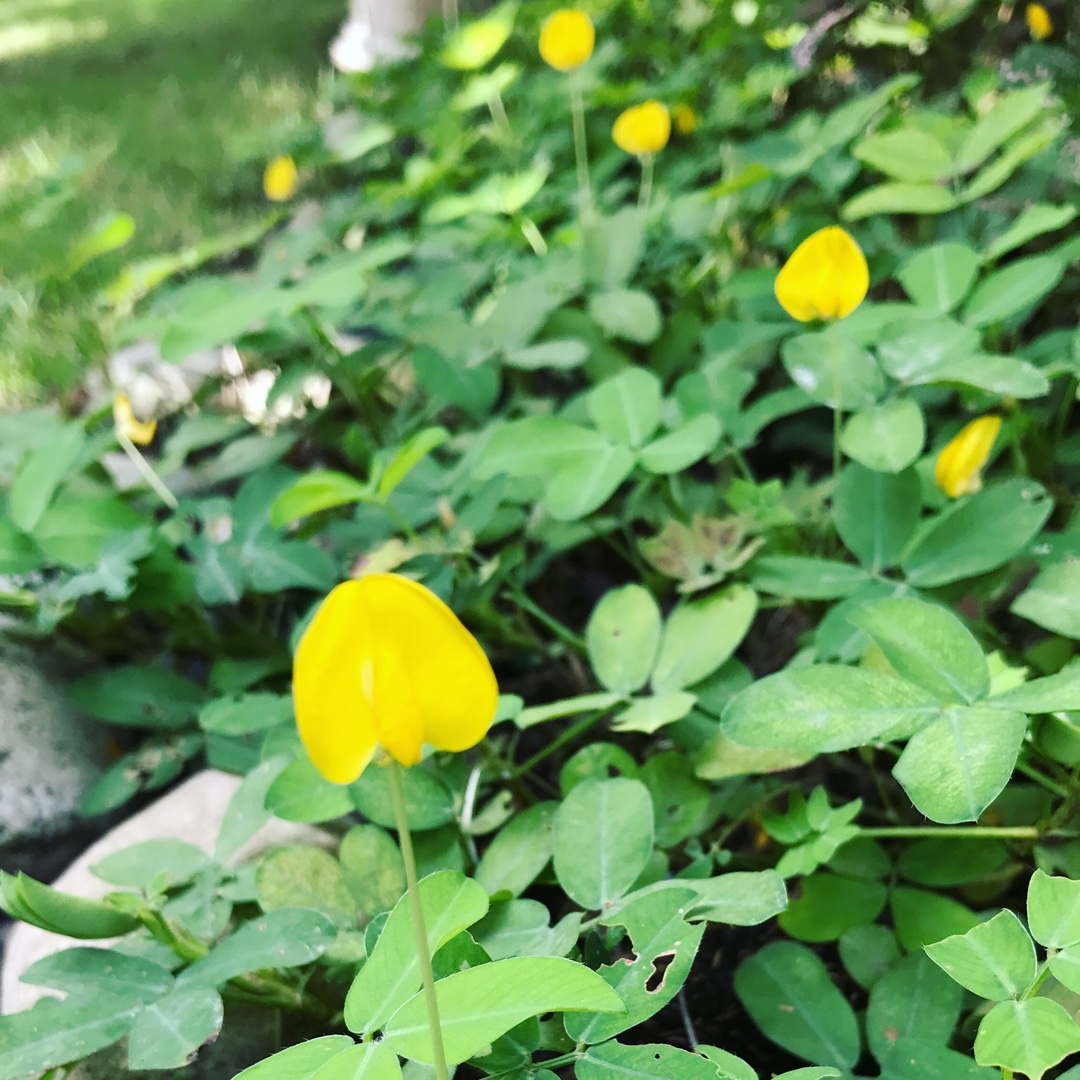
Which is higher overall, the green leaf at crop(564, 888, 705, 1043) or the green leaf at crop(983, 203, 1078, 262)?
the green leaf at crop(983, 203, 1078, 262)

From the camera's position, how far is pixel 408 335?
1.19 metres

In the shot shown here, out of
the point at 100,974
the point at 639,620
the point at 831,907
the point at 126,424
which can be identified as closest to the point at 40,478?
the point at 126,424

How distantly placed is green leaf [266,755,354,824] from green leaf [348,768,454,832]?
0.01m

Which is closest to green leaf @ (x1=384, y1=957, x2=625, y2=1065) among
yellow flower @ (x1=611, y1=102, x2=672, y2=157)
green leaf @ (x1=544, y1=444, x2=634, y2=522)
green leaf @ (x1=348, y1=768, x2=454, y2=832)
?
green leaf @ (x1=348, y1=768, x2=454, y2=832)

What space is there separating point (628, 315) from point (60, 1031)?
941mm

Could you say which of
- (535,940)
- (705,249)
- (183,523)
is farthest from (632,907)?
(705,249)

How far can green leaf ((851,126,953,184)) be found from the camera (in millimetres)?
984

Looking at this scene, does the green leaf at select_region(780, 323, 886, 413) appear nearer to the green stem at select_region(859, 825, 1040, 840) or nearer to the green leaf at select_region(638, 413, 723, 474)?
the green leaf at select_region(638, 413, 723, 474)

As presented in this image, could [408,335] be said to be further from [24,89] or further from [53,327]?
[24,89]

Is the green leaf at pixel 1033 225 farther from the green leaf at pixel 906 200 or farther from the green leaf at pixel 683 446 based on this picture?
the green leaf at pixel 683 446

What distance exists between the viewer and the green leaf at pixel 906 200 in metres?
0.96

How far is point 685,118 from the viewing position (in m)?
1.65

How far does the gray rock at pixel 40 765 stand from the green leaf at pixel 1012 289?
1.09m

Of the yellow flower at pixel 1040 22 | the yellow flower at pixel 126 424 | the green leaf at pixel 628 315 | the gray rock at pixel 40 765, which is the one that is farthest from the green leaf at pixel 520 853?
the yellow flower at pixel 1040 22
